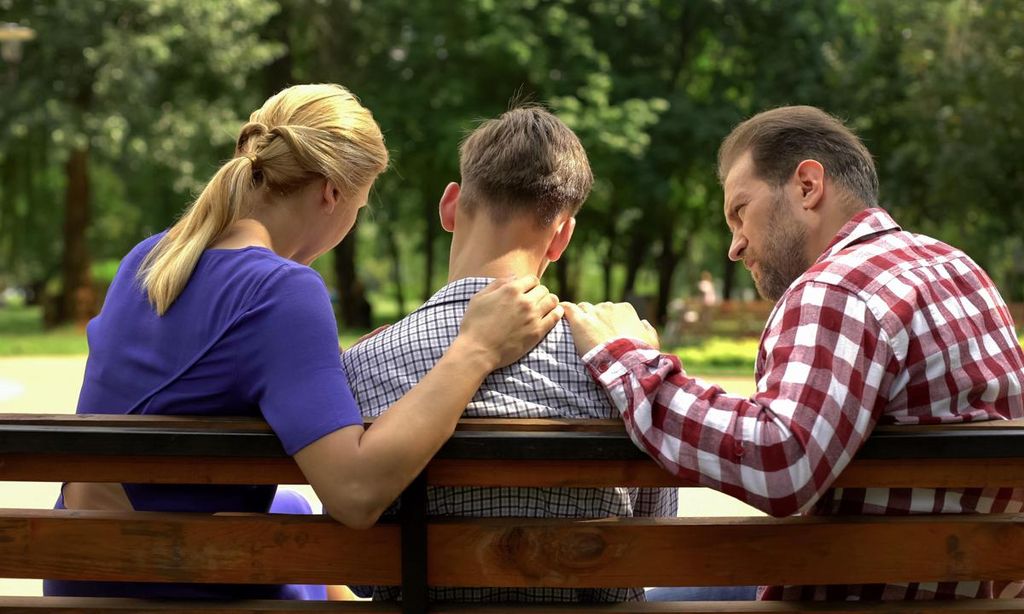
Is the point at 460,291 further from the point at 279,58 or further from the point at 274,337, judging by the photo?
the point at 279,58

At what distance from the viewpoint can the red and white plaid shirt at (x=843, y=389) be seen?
6.67ft

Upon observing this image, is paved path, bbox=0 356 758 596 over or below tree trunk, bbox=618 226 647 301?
below

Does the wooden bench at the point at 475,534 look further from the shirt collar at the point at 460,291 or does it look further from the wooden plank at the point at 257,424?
the shirt collar at the point at 460,291

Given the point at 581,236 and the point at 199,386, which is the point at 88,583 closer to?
the point at 199,386

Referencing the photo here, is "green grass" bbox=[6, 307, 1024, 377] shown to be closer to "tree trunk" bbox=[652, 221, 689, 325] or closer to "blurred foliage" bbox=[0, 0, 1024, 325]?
"blurred foliage" bbox=[0, 0, 1024, 325]

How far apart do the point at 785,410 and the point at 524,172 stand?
0.72 m

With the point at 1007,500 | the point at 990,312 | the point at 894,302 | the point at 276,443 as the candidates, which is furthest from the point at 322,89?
the point at 1007,500

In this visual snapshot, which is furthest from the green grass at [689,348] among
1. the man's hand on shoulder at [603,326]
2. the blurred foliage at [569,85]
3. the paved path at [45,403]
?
the man's hand on shoulder at [603,326]

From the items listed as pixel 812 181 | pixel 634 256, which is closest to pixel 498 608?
pixel 812 181

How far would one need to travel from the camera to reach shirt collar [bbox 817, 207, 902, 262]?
2.39m

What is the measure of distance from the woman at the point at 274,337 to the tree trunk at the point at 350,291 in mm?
29265

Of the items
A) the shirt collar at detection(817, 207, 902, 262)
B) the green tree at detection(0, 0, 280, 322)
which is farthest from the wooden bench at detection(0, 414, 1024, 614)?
the green tree at detection(0, 0, 280, 322)

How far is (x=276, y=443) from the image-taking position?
2064 mm

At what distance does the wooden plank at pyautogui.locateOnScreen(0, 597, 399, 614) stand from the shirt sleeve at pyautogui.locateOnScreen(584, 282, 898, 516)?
569mm
